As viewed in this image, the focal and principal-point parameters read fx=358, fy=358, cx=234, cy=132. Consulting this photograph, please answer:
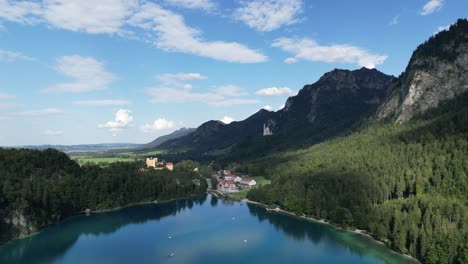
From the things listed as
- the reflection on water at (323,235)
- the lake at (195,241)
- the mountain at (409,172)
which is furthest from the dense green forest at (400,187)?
the lake at (195,241)

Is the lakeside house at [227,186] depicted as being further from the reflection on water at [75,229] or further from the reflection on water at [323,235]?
the reflection on water at [323,235]

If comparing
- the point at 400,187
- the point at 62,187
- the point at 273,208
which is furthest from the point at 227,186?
the point at 400,187

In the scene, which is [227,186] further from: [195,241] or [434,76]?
[434,76]

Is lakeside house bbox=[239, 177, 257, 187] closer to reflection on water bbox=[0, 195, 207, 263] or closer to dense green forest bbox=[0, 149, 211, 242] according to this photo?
dense green forest bbox=[0, 149, 211, 242]

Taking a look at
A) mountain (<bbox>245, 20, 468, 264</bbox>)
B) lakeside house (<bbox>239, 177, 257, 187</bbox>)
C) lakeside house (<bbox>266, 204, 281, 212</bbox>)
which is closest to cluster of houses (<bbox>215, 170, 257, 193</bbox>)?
lakeside house (<bbox>239, 177, 257, 187</bbox>)

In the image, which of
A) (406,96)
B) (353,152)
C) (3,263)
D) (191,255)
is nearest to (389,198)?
(353,152)
